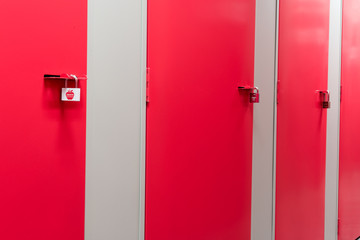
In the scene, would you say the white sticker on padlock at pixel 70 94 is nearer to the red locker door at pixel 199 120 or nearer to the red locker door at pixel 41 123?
the red locker door at pixel 41 123

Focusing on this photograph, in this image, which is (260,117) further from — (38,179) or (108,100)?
(38,179)

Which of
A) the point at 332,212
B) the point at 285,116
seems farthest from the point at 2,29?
the point at 332,212

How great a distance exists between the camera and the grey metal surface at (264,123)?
7.54 ft

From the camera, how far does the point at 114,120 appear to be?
1.39 m

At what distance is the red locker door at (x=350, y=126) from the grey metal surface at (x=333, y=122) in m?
0.09

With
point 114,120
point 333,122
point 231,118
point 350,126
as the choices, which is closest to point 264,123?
point 231,118

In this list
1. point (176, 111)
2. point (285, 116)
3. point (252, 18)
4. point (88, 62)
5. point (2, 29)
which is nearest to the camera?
point (2, 29)

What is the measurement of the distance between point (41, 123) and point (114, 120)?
12.1 inches

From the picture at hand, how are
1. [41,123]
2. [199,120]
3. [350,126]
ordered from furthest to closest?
[350,126] → [199,120] → [41,123]

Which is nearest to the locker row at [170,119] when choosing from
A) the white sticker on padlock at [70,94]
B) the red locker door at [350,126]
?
the white sticker on padlock at [70,94]

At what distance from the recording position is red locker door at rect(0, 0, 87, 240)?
105cm

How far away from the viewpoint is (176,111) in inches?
64.9

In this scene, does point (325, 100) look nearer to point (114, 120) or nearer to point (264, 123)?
point (264, 123)

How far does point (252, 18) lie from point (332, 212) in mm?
1803
